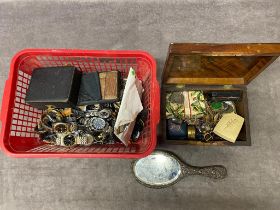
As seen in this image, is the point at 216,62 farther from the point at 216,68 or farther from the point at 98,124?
the point at 98,124

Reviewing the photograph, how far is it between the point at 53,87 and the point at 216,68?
530mm

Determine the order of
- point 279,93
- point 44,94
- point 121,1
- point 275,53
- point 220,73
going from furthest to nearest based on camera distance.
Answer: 1. point 121,1
2. point 279,93
3. point 220,73
4. point 44,94
5. point 275,53

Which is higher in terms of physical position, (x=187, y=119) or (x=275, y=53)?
(x=275, y=53)

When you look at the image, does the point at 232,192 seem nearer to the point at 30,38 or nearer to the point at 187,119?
the point at 187,119

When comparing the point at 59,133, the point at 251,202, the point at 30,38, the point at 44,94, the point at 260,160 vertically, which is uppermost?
the point at 30,38

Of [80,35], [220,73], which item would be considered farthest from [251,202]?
[80,35]

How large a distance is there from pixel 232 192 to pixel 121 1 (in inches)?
35.8

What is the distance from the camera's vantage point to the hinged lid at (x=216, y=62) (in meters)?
0.77

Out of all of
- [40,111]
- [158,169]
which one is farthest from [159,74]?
[40,111]

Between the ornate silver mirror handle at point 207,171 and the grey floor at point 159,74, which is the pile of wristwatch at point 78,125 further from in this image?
the ornate silver mirror handle at point 207,171

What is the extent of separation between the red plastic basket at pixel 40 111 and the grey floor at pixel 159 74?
19 cm

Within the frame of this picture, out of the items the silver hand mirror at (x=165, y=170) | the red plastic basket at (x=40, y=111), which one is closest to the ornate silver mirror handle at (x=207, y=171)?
the silver hand mirror at (x=165, y=170)

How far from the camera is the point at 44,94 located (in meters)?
0.88

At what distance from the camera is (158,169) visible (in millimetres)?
1048
